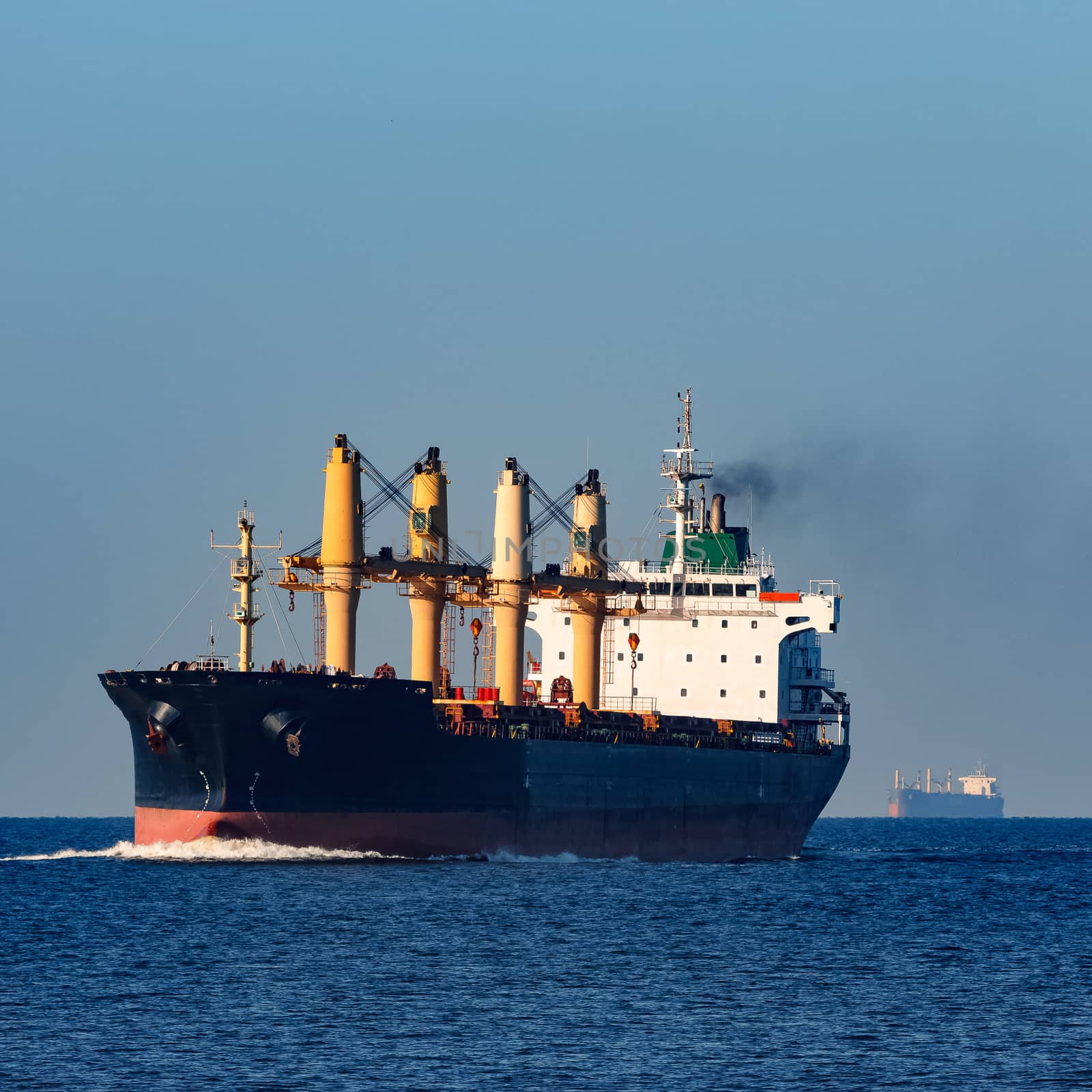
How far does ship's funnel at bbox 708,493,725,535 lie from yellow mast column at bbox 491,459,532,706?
14.4 metres

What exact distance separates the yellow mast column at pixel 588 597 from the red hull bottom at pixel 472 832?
Result: 6.24 meters

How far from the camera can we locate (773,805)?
204ft

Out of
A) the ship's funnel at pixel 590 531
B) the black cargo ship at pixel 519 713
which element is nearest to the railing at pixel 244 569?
the black cargo ship at pixel 519 713

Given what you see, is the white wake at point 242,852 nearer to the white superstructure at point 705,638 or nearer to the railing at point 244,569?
the railing at point 244,569

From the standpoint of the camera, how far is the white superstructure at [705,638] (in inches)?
2511

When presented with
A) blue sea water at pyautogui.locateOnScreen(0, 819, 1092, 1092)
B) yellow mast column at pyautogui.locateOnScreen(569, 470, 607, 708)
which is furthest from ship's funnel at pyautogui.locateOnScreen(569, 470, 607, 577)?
blue sea water at pyautogui.locateOnScreen(0, 819, 1092, 1092)

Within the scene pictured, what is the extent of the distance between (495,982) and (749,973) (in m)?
4.88

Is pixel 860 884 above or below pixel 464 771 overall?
below

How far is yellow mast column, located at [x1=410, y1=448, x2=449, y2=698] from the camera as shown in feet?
178

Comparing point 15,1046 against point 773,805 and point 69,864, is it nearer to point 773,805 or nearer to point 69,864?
point 69,864

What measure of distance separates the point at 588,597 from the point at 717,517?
970 centimetres

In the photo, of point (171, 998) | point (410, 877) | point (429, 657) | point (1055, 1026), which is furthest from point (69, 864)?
point (1055, 1026)

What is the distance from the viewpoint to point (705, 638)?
211 ft

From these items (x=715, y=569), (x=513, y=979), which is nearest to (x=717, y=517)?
(x=715, y=569)
